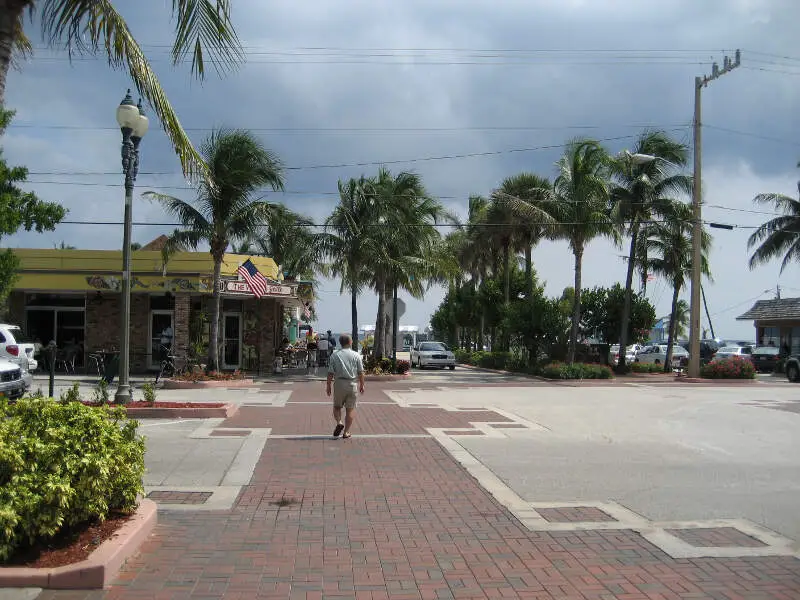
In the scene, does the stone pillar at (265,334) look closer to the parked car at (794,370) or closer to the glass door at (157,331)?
the glass door at (157,331)

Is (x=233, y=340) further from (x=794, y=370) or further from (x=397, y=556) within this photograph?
(x=397, y=556)

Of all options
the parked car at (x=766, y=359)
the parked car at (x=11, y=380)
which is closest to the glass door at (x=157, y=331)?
the parked car at (x=11, y=380)

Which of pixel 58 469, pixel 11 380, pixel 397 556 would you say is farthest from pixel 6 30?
pixel 11 380

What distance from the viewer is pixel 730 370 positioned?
29188mm

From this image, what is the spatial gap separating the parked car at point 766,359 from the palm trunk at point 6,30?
4015 centimetres

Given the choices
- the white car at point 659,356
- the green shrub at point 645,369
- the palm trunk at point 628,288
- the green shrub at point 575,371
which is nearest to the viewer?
the green shrub at point 575,371

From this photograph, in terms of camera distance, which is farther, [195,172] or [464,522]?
[195,172]

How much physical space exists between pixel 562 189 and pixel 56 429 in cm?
2745

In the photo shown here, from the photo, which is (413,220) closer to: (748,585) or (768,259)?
(768,259)

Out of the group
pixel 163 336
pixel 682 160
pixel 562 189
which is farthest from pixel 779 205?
pixel 163 336

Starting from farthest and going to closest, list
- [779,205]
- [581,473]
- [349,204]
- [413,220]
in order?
[779,205] < [413,220] < [349,204] < [581,473]

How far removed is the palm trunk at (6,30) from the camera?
19.7 ft

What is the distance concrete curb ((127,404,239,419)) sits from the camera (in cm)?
1306

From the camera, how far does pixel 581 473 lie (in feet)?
29.0
